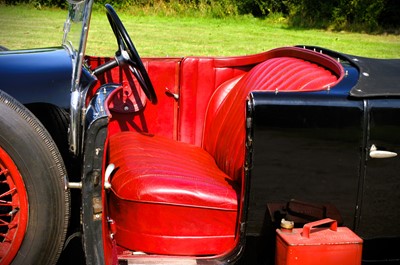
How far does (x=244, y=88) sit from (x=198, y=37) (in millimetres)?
11150

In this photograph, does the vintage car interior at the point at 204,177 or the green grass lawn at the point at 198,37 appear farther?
the green grass lawn at the point at 198,37

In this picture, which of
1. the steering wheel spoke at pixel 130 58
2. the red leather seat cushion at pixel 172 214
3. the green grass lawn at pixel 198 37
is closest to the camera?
the red leather seat cushion at pixel 172 214

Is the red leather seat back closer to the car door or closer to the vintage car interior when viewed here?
the vintage car interior

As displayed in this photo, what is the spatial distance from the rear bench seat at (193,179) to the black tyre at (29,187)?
319 millimetres

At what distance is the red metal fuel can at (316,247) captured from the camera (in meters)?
1.96

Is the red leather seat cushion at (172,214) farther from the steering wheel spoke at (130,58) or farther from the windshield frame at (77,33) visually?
the steering wheel spoke at (130,58)

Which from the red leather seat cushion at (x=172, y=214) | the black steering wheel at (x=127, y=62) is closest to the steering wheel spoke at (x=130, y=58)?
the black steering wheel at (x=127, y=62)

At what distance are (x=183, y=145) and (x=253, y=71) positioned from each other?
0.53 metres

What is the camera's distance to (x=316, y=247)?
6.48 feet

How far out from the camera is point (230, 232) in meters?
2.20

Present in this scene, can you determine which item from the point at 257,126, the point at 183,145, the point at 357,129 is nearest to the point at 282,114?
the point at 257,126

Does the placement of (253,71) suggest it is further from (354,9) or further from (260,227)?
(354,9)

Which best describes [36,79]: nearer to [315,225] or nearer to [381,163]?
[315,225]

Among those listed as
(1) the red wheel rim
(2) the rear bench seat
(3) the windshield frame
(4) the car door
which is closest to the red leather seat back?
(2) the rear bench seat
